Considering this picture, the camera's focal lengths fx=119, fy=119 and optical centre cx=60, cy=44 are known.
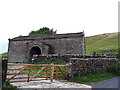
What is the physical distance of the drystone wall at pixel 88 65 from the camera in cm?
1065

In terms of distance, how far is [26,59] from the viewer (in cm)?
2808

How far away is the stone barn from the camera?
1056 inches

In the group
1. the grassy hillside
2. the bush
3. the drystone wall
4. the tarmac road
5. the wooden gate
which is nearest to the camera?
the wooden gate

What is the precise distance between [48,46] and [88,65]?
1640 cm

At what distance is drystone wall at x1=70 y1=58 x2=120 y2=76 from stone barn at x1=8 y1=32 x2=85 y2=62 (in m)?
11.9

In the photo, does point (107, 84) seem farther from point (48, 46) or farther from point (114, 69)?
point (48, 46)

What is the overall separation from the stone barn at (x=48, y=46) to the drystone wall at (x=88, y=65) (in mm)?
11883

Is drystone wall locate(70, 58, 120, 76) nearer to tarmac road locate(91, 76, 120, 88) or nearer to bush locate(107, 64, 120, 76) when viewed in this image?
bush locate(107, 64, 120, 76)

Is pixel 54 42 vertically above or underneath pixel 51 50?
above

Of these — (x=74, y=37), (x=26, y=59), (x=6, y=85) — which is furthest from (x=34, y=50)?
(x=6, y=85)

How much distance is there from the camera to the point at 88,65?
12.0 m

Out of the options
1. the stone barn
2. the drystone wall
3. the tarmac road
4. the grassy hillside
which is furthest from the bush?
the grassy hillside

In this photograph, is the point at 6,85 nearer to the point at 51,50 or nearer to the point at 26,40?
the point at 51,50

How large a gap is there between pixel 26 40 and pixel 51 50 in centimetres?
732
